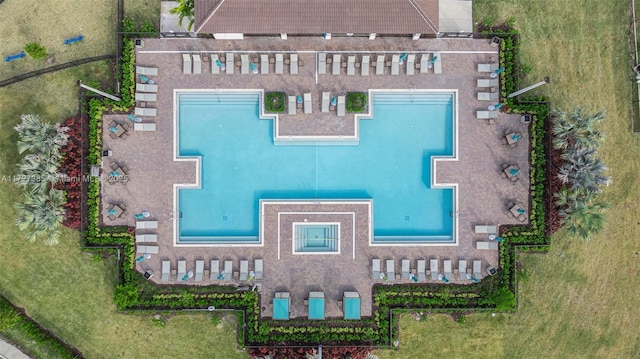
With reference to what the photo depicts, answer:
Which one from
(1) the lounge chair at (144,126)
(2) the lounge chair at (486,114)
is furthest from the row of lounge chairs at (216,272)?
(2) the lounge chair at (486,114)

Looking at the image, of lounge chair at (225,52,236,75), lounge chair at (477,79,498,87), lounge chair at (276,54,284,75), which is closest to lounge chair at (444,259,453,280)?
lounge chair at (477,79,498,87)

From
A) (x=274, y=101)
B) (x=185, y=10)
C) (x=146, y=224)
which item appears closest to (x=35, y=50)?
(x=185, y=10)

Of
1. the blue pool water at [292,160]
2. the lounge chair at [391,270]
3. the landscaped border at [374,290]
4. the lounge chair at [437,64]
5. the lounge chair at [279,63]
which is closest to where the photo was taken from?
the landscaped border at [374,290]

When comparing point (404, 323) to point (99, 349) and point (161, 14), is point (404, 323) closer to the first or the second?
point (99, 349)

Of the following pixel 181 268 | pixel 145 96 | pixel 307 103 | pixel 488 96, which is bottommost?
pixel 181 268

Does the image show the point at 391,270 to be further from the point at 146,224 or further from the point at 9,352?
the point at 9,352

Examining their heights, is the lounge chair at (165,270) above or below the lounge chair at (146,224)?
below

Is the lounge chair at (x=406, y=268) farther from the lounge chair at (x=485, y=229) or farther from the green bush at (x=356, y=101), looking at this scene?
the green bush at (x=356, y=101)
